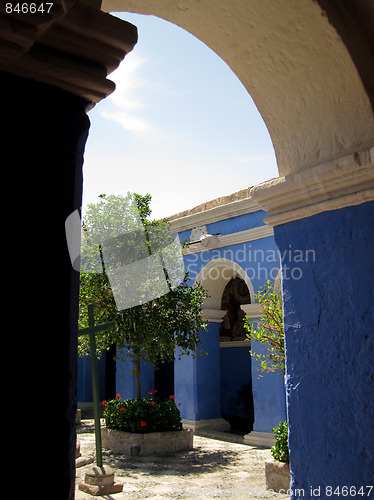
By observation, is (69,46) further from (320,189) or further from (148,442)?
(148,442)

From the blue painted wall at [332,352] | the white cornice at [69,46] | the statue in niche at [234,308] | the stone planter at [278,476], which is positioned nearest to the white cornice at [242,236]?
the statue in niche at [234,308]

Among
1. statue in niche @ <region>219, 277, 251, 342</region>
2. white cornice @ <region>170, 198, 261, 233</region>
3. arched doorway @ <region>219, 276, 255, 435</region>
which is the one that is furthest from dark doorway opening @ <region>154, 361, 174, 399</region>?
white cornice @ <region>170, 198, 261, 233</region>

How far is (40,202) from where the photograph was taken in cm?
126

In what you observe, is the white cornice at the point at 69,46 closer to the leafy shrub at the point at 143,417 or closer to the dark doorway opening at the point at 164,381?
the leafy shrub at the point at 143,417

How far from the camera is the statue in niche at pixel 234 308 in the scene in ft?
41.9

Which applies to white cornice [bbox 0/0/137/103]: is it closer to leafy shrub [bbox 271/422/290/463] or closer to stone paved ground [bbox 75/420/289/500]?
stone paved ground [bbox 75/420/289/500]

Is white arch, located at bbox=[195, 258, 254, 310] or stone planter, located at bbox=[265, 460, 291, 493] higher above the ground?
white arch, located at bbox=[195, 258, 254, 310]

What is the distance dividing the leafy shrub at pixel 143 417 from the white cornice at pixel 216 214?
413 cm

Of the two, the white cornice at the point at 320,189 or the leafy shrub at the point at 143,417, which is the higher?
the white cornice at the point at 320,189

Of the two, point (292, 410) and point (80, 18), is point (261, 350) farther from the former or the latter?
point (80, 18)

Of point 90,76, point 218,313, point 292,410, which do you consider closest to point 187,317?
point 218,313

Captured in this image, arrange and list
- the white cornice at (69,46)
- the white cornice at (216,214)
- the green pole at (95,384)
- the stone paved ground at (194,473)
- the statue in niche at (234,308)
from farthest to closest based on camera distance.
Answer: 1. the statue in niche at (234,308)
2. the white cornice at (216,214)
3. the stone paved ground at (194,473)
4. the green pole at (95,384)
5. the white cornice at (69,46)

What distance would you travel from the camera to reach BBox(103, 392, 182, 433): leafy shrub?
8.50m

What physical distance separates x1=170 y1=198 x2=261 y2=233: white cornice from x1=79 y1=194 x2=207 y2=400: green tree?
185 cm
